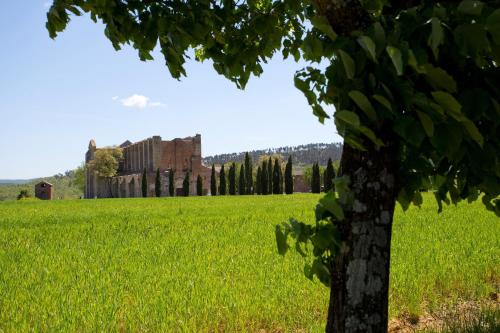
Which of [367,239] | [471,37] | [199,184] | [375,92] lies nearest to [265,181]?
[199,184]

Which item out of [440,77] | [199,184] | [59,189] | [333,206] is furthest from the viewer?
[59,189]

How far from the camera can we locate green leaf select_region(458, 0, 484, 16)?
1.61 metres

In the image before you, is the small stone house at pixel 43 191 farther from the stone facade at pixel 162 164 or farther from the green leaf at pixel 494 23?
the green leaf at pixel 494 23

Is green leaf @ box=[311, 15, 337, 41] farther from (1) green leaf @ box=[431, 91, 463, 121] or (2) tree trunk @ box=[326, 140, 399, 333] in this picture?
(2) tree trunk @ box=[326, 140, 399, 333]

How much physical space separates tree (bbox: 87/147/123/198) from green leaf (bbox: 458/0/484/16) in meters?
77.5

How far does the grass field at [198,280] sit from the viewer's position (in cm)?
493

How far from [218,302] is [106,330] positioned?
1389mm

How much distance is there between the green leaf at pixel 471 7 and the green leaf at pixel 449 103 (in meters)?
0.30

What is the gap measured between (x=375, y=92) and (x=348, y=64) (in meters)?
0.18

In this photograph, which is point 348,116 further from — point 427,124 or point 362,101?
point 427,124

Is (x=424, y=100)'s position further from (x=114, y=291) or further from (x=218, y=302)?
(x=114, y=291)

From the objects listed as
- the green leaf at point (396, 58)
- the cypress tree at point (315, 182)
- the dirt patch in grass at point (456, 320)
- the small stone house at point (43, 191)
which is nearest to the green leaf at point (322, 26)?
the green leaf at point (396, 58)

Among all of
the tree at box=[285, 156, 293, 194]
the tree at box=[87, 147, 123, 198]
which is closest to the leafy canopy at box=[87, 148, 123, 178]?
the tree at box=[87, 147, 123, 198]

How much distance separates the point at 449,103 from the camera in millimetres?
1616
